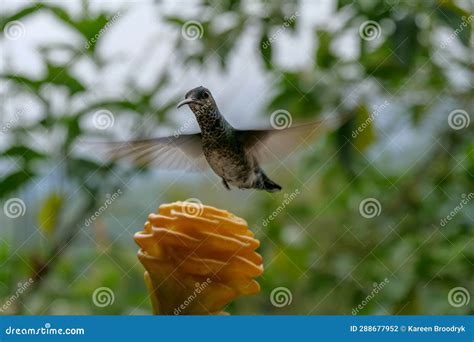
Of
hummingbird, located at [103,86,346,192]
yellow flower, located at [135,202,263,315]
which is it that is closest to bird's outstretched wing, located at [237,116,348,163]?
hummingbird, located at [103,86,346,192]

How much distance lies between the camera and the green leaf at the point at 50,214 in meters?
0.86

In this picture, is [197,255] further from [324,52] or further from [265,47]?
[324,52]

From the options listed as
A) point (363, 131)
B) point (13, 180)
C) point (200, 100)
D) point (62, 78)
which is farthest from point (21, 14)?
point (363, 131)

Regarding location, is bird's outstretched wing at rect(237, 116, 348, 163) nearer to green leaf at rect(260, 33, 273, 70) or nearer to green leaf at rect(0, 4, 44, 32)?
green leaf at rect(260, 33, 273, 70)

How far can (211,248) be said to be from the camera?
548 millimetres

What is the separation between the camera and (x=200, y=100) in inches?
28.2

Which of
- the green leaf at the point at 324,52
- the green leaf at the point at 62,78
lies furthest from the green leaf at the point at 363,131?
the green leaf at the point at 62,78

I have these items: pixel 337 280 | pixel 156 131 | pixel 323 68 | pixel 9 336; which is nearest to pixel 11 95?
pixel 156 131

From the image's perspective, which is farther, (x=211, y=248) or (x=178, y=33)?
(x=178, y=33)

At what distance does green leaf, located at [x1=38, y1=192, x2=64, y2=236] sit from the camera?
2.81ft

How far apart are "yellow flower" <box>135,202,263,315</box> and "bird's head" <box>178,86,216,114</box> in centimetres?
16

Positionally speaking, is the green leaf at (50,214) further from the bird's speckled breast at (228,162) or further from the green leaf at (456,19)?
the green leaf at (456,19)

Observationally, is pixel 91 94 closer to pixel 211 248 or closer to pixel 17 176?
pixel 17 176

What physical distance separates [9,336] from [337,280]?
0.48 m
